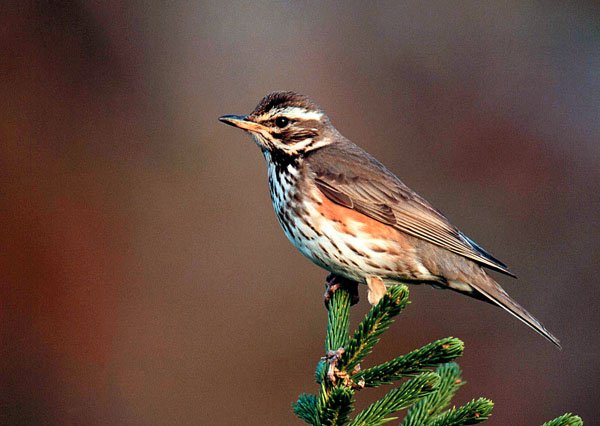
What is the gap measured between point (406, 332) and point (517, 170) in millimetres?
2654

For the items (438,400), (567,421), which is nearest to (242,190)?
(438,400)

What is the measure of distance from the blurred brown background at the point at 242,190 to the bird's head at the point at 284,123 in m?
2.68

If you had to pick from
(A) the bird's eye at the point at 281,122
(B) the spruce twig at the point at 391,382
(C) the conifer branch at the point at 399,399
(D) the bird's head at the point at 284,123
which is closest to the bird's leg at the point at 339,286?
(D) the bird's head at the point at 284,123

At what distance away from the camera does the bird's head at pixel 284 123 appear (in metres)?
5.30

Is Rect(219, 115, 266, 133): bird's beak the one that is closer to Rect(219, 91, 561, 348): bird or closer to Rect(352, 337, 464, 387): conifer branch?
Rect(219, 91, 561, 348): bird

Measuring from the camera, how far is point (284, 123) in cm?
538

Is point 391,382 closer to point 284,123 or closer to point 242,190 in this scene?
point 284,123

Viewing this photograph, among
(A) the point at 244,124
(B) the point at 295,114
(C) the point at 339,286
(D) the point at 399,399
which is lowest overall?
(D) the point at 399,399

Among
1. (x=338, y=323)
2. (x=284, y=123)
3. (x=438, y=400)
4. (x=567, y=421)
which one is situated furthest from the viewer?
(x=284, y=123)

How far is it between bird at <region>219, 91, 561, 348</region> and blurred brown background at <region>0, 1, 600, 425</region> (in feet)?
7.94

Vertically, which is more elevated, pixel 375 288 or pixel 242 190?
pixel 242 190

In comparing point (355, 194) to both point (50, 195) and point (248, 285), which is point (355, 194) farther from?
point (50, 195)

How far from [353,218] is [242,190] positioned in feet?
11.2

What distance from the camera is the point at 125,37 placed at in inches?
354
